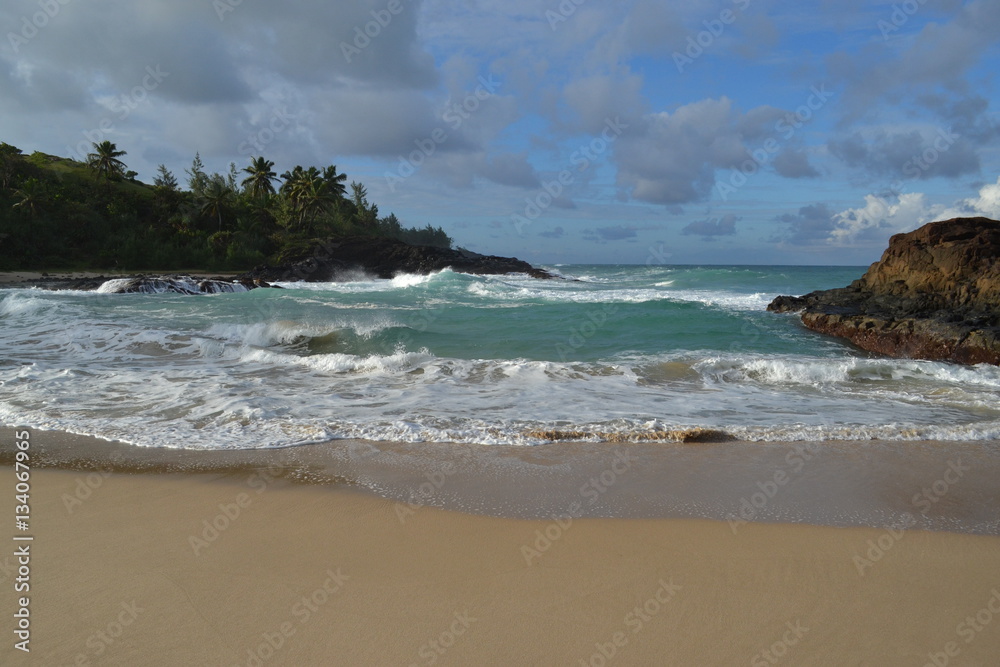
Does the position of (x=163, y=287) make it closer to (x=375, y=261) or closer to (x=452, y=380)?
(x=375, y=261)

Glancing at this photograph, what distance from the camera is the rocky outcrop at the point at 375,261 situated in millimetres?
43562

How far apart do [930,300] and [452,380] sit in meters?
14.0

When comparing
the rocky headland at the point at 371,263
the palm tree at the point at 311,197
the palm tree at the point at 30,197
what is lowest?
the rocky headland at the point at 371,263

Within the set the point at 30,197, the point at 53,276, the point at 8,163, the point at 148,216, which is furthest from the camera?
the point at 148,216

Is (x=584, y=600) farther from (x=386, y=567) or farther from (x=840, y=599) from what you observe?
(x=840, y=599)

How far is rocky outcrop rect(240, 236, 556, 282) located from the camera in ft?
143

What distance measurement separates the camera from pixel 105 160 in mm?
45969

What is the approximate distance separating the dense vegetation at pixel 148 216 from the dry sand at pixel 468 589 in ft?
145

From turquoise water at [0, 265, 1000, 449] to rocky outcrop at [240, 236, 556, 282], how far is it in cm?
2728

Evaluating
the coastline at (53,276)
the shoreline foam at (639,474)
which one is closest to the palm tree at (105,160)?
the coastline at (53,276)

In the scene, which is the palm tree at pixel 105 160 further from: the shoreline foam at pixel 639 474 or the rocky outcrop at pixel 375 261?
the shoreline foam at pixel 639 474

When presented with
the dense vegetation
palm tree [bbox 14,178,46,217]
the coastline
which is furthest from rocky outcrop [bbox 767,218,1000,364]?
palm tree [bbox 14,178,46,217]

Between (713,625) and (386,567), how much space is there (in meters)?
1.73

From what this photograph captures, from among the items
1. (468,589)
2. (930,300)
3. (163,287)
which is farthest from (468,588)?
(163,287)
